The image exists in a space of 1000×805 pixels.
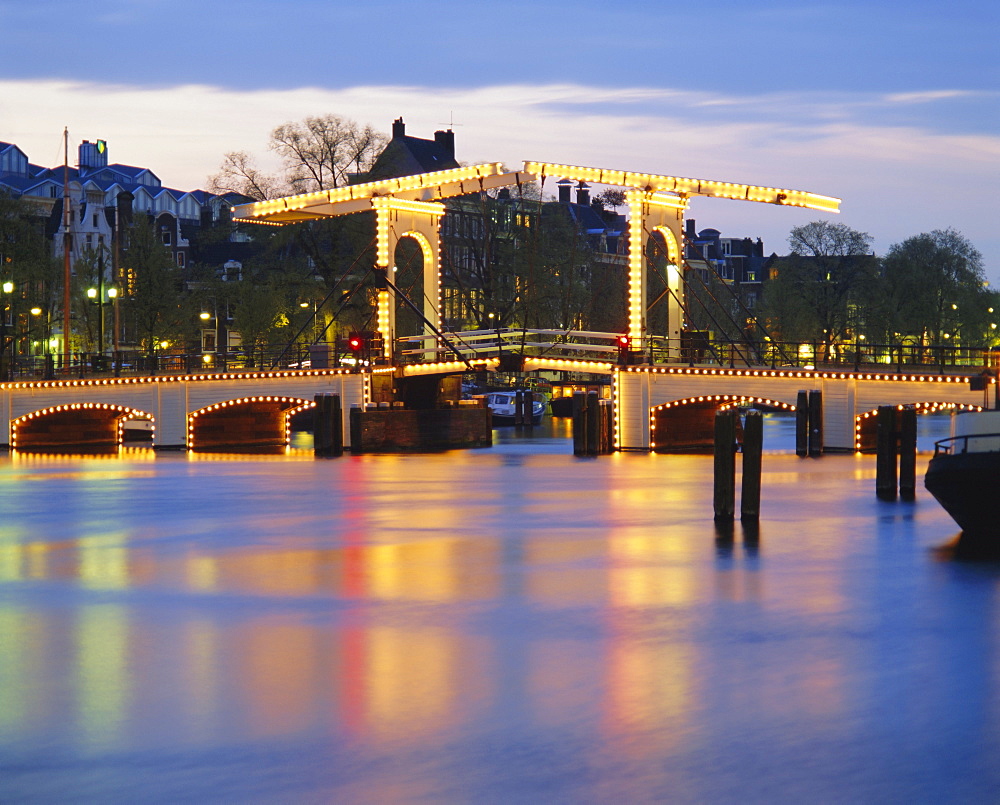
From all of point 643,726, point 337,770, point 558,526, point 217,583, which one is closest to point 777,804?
point 643,726

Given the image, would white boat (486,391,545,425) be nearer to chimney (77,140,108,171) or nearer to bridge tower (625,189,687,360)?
bridge tower (625,189,687,360)

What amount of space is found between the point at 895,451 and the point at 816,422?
37.6 feet

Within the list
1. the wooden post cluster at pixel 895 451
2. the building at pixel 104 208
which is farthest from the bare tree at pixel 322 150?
the wooden post cluster at pixel 895 451

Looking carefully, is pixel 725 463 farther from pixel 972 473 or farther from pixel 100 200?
pixel 100 200

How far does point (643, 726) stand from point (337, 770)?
2.19 metres

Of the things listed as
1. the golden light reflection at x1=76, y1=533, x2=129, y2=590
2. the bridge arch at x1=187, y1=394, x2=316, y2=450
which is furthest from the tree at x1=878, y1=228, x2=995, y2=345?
the golden light reflection at x1=76, y1=533, x2=129, y2=590

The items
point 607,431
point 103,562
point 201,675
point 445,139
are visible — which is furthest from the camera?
point 445,139

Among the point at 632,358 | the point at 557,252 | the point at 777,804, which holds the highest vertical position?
the point at 557,252

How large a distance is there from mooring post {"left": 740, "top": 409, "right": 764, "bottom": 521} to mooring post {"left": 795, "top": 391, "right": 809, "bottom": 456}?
15.3 m

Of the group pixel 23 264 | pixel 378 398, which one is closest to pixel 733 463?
pixel 378 398

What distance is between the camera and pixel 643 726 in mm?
10195

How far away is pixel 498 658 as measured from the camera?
12594mm

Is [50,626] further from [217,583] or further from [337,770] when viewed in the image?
[337,770]

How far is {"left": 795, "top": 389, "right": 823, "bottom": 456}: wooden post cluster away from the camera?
3681 centimetres
